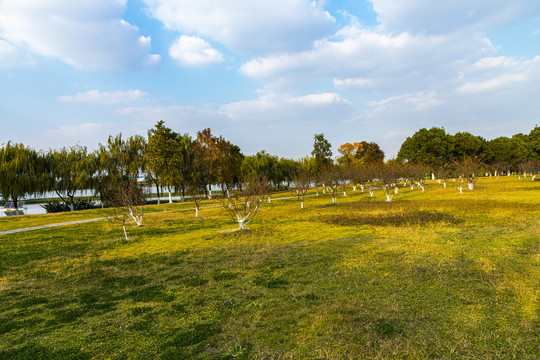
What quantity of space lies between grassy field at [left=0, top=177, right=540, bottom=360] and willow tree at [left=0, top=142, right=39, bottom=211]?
99.9ft

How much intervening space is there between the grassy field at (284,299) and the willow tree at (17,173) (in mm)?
30436

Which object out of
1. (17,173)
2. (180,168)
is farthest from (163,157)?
(17,173)

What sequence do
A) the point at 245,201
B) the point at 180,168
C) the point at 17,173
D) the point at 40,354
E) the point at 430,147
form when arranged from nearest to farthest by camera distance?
1. the point at 40,354
2. the point at 245,201
3. the point at 17,173
4. the point at 180,168
5. the point at 430,147

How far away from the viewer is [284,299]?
711 centimetres

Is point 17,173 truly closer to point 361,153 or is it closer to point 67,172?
point 67,172

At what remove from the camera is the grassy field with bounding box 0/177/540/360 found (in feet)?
16.5

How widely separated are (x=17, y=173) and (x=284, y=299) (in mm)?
47237

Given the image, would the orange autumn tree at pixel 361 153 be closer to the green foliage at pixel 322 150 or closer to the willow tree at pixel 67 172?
the green foliage at pixel 322 150

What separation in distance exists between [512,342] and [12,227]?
33349 millimetres

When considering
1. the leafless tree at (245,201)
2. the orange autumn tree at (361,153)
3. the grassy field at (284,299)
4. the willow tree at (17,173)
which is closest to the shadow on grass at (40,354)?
the grassy field at (284,299)

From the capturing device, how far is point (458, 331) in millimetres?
5273

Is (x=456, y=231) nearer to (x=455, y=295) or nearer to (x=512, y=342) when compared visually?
(x=455, y=295)

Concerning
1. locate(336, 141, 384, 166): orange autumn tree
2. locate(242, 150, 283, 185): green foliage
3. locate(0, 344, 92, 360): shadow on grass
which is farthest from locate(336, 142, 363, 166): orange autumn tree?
locate(0, 344, 92, 360): shadow on grass

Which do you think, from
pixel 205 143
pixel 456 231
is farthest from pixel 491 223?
pixel 205 143
